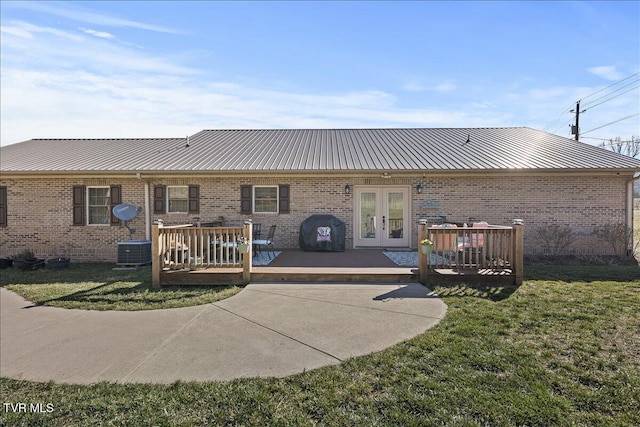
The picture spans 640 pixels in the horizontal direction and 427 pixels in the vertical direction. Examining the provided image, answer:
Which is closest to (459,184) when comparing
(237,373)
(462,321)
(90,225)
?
(462,321)

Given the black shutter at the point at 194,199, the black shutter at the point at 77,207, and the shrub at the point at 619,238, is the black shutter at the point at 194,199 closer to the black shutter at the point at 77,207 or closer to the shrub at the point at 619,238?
the black shutter at the point at 77,207

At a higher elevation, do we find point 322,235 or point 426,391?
point 322,235

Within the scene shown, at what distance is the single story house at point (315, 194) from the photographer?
10.7m

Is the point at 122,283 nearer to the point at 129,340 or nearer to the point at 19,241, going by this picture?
the point at 129,340

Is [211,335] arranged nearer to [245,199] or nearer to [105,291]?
[105,291]

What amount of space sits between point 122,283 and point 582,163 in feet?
43.8

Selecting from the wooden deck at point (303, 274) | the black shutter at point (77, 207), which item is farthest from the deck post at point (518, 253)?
the black shutter at point (77, 207)

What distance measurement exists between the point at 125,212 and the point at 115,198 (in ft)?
3.79

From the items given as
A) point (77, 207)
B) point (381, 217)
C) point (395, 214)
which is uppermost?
point (77, 207)

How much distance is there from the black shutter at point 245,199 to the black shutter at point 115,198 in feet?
13.1

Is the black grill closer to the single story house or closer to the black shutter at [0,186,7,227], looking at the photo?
the single story house

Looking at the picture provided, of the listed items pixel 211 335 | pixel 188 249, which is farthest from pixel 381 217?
pixel 211 335

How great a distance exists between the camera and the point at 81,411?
112 inches

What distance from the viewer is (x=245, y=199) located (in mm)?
11344
